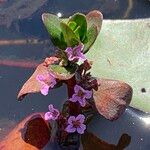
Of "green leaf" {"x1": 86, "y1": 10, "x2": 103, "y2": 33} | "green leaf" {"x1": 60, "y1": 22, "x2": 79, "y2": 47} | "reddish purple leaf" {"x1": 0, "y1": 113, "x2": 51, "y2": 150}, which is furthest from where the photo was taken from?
"reddish purple leaf" {"x1": 0, "y1": 113, "x2": 51, "y2": 150}

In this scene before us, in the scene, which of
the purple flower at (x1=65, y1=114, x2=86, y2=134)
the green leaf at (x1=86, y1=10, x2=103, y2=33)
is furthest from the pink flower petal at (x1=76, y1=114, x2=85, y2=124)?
the green leaf at (x1=86, y1=10, x2=103, y2=33)

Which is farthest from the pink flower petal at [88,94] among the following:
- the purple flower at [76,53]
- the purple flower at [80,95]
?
the purple flower at [76,53]

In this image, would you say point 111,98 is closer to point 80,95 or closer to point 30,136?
point 80,95

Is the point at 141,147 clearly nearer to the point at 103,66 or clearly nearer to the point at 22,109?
the point at 103,66

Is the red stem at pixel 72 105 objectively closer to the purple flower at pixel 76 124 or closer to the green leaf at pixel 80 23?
the purple flower at pixel 76 124

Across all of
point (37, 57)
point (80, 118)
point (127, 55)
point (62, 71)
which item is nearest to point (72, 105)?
point (80, 118)

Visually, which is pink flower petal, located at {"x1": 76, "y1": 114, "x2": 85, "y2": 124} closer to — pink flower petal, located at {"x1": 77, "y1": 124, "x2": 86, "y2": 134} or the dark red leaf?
pink flower petal, located at {"x1": 77, "y1": 124, "x2": 86, "y2": 134}

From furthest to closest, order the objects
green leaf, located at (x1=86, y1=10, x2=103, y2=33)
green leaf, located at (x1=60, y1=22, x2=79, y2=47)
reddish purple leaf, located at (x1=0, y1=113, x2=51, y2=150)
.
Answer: reddish purple leaf, located at (x1=0, y1=113, x2=51, y2=150)
green leaf, located at (x1=86, y1=10, x2=103, y2=33)
green leaf, located at (x1=60, y1=22, x2=79, y2=47)
